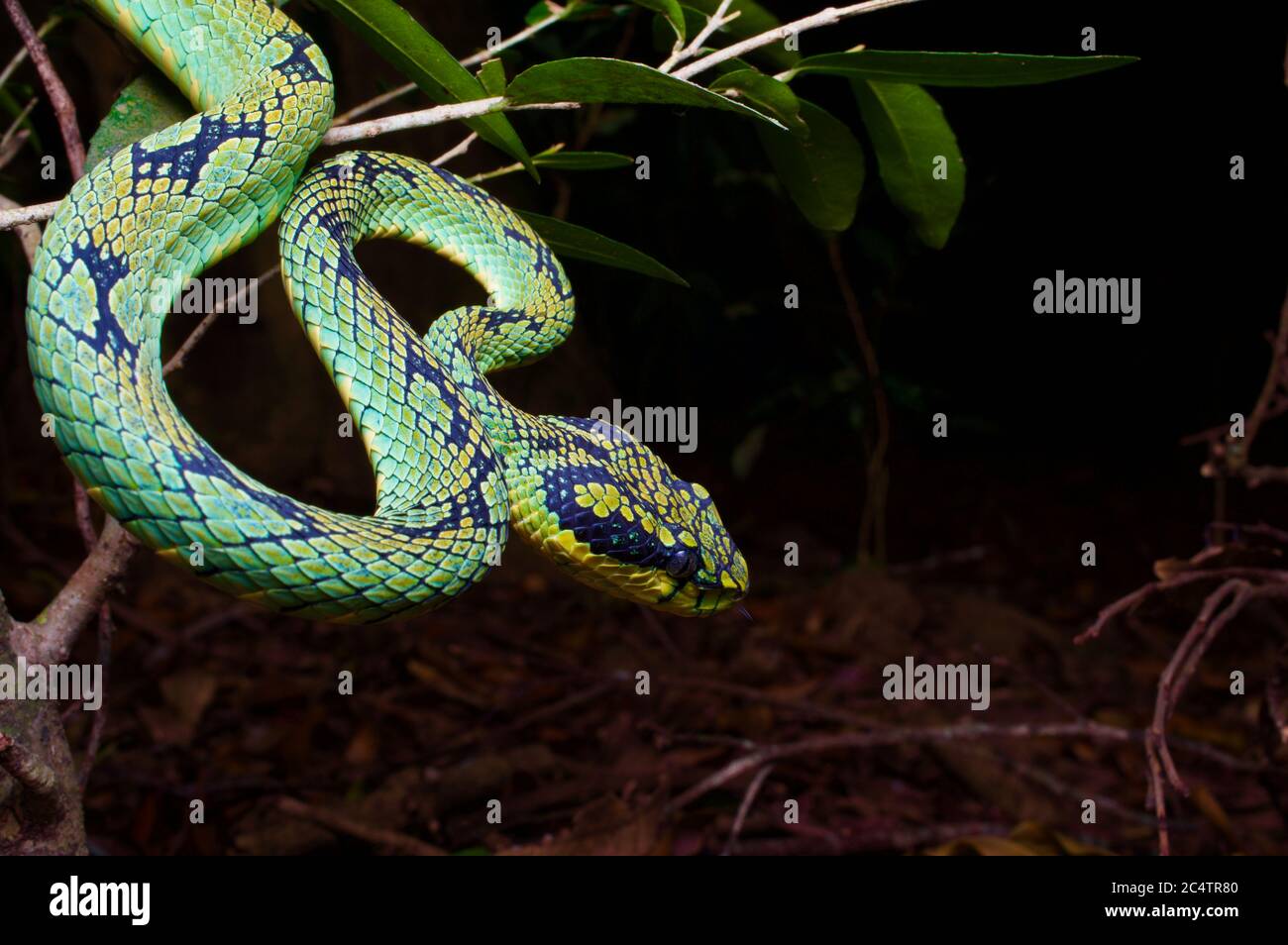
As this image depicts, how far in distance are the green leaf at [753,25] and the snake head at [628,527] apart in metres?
0.89

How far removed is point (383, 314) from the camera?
1.87m

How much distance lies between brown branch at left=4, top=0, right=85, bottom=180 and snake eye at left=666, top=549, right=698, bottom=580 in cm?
139

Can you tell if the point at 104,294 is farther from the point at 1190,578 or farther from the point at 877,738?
the point at 877,738

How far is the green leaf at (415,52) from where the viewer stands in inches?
70.4

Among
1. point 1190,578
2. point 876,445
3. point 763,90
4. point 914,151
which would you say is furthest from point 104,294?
point 876,445

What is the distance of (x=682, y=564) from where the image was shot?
2.15 m

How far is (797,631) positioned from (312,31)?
350 cm

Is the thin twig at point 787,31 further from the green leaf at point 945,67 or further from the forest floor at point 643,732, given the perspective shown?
the forest floor at point 643,732

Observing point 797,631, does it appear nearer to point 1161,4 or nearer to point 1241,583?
point 1241,583

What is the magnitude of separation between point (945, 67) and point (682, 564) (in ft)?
3.49

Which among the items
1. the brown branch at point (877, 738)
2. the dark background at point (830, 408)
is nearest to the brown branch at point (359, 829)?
the dark background at point (830, 408)

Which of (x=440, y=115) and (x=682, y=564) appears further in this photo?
(x=682, y=564)
